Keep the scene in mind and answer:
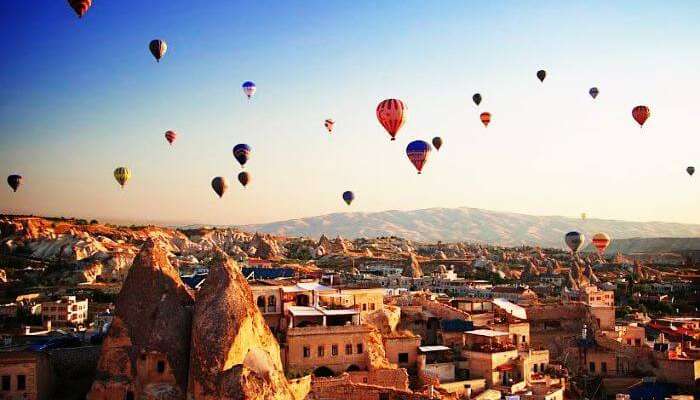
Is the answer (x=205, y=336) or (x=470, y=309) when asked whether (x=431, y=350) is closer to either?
(x=470, y=309)

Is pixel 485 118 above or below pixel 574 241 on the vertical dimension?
above

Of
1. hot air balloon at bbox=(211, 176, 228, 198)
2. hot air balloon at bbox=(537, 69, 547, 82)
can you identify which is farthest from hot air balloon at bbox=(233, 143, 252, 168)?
hot air balloon at bbox=(537, 69, 547, 82)

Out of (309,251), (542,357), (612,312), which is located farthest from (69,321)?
(309,251)

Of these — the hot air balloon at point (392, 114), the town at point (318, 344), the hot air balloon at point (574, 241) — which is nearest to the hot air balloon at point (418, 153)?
the hot air balloon at point (392, 114)

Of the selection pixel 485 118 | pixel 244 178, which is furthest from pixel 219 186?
pixel 485 118

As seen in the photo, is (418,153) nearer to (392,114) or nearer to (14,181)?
(392,114)

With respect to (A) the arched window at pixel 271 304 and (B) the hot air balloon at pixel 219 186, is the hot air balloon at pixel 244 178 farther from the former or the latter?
(A) the arched window at pixel 271 304

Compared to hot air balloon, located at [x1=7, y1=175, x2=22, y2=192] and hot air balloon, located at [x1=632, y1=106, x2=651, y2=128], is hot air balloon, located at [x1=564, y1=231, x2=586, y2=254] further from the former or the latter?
hot air balloon, located at [x1=7, y1=175, x2=22, y2=192]
